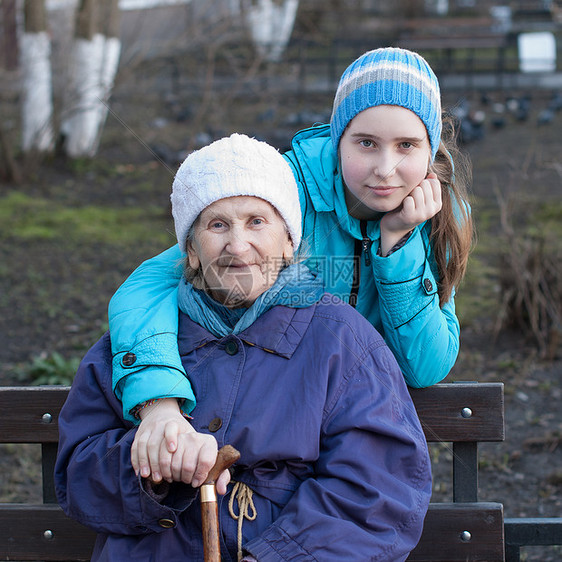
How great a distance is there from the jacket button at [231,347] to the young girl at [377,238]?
13cm

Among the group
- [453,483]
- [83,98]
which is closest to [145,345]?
[453,483]

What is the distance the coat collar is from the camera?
214 cm

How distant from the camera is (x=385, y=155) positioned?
223cm

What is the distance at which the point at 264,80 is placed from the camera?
14.4 metres

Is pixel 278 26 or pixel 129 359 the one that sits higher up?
pixel 278 26

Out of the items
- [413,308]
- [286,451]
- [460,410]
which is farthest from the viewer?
[460,410]

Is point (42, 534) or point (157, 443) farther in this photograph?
point (42, 534)

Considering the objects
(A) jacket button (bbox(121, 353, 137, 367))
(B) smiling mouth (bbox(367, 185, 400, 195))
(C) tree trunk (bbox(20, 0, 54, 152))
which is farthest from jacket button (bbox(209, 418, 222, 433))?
(C) tree trunk (bbox(20, 0, 54, 152))

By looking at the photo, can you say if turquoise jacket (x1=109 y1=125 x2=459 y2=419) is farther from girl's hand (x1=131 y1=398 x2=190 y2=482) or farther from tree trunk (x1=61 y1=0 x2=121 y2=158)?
tree trunk (x1=61 y1=0 x2=121 y2=158)

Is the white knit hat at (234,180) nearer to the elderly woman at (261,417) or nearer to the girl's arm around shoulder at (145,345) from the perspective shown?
the elderly woman at (261,417)

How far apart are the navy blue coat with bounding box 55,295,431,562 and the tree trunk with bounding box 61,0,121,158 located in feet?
27.2

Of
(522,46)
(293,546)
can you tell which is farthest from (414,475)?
(522,46)

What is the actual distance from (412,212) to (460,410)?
2.37 feet

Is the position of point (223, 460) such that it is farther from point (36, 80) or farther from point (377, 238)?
point (36, 80)
